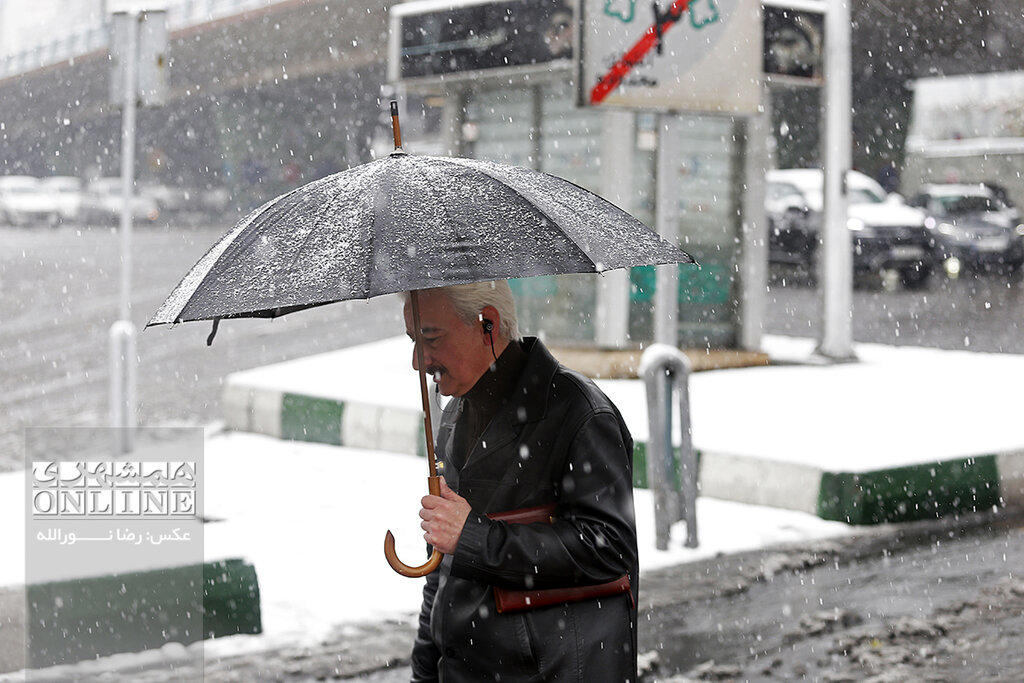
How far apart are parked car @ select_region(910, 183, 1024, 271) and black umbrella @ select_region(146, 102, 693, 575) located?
22475 mm

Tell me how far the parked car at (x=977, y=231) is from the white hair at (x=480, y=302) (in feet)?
74.0

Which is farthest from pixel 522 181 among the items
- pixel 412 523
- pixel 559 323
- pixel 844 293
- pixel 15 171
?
pixel 15 171

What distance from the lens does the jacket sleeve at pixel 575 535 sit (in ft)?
8.20

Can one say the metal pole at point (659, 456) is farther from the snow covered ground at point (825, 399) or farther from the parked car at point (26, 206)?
the parked car at point (26, 206)

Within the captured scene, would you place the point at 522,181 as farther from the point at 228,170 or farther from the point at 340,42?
the point at 228,170

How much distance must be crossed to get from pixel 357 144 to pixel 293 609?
5454 cm

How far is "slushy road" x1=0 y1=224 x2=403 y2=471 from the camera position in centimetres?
1131

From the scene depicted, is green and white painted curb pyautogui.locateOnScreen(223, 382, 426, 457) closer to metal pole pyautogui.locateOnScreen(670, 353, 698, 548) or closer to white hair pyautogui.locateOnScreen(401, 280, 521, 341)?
metal pole pyautogui.locateOnScreen(670, 353, 698, 548)

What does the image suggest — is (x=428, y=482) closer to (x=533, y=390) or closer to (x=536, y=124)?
(x=533, y=390)

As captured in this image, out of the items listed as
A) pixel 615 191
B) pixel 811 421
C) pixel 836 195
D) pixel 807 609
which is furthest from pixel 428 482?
pixel 836 195

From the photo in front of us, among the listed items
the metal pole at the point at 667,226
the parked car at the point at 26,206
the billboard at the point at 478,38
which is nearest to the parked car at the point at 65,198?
the parked car at the point at 26,206

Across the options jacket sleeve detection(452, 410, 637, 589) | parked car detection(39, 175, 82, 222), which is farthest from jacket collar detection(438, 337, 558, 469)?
parked car detection(39, 175, 82, 222)

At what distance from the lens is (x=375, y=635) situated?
5.30 metres

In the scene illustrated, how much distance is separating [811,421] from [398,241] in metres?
6.79
